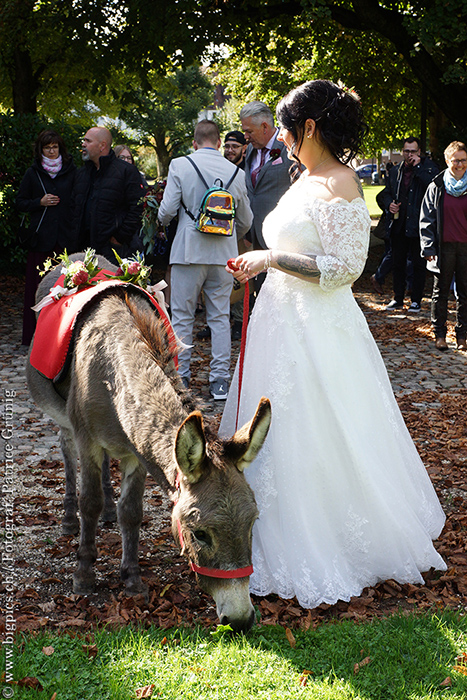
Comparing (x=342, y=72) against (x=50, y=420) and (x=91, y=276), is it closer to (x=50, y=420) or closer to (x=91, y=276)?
(x=50, y=420)

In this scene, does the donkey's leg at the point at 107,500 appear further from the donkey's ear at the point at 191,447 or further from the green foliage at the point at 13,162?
Result: the green foliage at the point at 13,162

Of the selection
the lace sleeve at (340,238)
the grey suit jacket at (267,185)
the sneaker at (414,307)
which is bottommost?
the sneaker at (414,307)

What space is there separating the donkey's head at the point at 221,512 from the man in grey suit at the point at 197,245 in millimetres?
4229

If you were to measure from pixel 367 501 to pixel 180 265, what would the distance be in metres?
3.93

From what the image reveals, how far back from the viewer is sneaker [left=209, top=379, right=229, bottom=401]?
738 cm

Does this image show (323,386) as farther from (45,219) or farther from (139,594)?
(45,219)

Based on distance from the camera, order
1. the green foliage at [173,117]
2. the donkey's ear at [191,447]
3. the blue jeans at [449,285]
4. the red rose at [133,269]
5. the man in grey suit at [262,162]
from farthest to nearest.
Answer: the green foliage at [173,117] → the blue jeans at [449,285] → the man in grey suit at [262,162] → the red rose at [133,269] → the donkey's ear at [191,447]

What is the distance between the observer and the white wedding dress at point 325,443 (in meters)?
3.77

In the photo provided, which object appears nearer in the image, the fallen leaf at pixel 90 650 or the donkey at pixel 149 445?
the donkey at pixel 149 445

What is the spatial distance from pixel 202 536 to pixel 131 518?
1083 millimetres

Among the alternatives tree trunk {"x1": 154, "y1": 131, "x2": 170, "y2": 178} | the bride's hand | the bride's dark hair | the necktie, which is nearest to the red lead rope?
the bride's hand

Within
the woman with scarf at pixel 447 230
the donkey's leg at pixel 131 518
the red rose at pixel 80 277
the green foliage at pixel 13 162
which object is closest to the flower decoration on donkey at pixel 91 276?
the red rose at pixel 80 277

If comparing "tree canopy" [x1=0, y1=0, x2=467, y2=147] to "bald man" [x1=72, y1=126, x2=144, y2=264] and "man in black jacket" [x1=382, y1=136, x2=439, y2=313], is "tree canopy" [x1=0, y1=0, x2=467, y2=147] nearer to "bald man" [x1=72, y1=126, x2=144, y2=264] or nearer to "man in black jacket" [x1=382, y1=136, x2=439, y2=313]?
"man in black jacket" [x1=382, y1=136, x2=439, y2=313]

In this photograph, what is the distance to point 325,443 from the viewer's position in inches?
152
